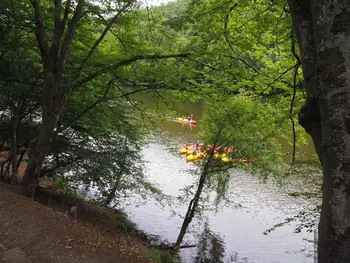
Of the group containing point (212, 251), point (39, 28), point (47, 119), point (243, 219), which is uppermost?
point (39, 28)

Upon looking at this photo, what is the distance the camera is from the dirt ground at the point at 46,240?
499 cm

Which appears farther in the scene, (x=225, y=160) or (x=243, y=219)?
(x=243, y=219)

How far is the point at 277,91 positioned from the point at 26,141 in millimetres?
8175

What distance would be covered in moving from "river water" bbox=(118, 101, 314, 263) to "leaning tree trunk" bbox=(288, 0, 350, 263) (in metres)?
9.59

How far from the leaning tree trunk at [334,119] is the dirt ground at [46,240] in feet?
14.1

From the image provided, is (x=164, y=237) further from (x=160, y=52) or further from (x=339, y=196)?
(x=339, y=196)

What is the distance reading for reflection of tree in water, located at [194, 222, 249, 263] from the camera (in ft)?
37.3

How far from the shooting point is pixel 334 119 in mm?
1646

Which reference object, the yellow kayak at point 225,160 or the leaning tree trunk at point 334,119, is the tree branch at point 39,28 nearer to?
the leaning tree trunk at point 334,119

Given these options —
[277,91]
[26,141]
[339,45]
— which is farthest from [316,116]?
[26,141]

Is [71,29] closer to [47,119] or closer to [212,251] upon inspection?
[47,119]

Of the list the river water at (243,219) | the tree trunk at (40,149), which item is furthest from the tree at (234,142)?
the tree trunk at (40,149)

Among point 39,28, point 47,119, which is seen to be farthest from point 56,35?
point 47,119

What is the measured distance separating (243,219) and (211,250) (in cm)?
321
